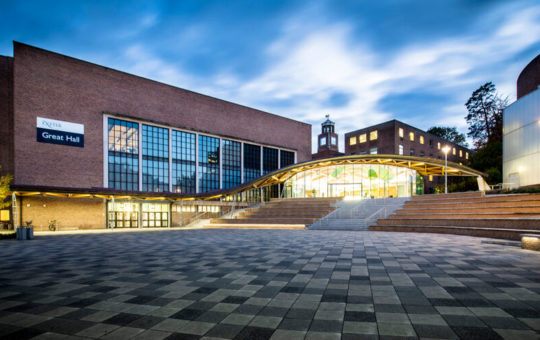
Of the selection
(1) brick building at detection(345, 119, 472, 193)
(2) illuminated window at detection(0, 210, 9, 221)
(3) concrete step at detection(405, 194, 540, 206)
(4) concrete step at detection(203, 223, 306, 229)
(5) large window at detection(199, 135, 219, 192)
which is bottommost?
(4) concrete step at detection(203, 223, 306, 229)

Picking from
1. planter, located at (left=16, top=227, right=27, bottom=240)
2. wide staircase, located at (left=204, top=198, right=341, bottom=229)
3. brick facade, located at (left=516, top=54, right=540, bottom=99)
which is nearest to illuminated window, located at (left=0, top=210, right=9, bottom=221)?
planter, located at (left=16, top=227, right=27, bottom=240)

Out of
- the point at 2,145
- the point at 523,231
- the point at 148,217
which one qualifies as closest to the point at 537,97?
the point at 523,231

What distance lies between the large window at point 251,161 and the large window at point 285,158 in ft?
17.0

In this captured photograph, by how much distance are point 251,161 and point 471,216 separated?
1391 inches

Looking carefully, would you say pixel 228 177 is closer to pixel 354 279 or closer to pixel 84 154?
pixel 84 154

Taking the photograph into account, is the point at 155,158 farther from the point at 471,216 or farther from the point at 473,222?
the point at 473,222

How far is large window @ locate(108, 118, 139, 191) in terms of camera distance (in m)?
34.6

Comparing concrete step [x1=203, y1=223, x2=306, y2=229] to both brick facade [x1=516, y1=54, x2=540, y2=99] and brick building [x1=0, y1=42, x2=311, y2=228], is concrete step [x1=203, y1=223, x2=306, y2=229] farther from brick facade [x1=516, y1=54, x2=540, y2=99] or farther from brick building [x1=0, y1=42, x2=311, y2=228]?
brick facade [x1=516, y1=54, x2=540, y2=99]

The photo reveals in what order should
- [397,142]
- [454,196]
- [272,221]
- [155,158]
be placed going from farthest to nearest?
[397,142] < [155,158] < [272,221] < [454,196]

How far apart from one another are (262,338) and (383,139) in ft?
191

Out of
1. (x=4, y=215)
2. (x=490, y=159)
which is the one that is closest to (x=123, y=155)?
(x=4, y=215)

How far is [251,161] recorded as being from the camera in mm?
49031

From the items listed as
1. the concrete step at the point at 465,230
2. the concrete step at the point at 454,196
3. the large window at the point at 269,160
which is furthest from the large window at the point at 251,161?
the concrete step at the point at 465,230

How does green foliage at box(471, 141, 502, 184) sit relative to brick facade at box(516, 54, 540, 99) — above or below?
below
